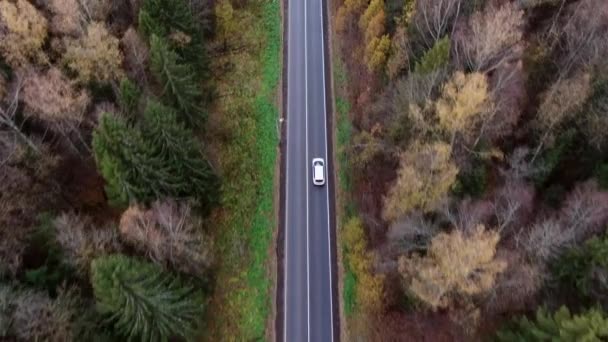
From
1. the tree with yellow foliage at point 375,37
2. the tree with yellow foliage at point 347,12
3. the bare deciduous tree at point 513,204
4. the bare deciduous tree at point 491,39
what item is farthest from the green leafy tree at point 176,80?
the bare deciduous tree at point 513,204

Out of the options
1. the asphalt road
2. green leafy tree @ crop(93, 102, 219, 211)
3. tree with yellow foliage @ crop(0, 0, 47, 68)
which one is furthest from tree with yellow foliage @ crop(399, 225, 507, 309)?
tree with yellow foliage @ crop(0, 0, 47, 68)

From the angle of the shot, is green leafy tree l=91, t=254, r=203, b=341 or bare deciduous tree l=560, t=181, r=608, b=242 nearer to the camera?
green leafy tree l=91, t=254, r=203, b=341

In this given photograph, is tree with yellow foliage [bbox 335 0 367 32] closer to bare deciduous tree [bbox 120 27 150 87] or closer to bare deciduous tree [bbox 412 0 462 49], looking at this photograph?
bare deciduous tree [bbox 412 0 462 49]

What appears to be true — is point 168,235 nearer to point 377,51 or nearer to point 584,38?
point 377,51

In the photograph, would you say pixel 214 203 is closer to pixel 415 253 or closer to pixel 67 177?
pixel 67 177

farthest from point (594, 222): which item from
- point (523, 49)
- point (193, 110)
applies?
point (193, 110)

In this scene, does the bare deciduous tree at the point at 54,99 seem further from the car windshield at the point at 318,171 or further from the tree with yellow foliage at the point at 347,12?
the tree with yellow foliage at the point at 347,12
